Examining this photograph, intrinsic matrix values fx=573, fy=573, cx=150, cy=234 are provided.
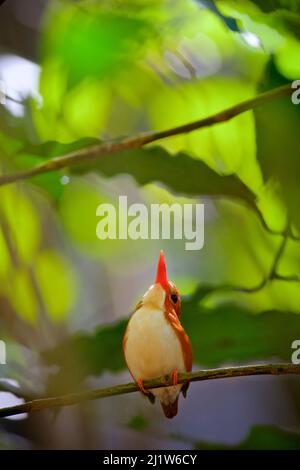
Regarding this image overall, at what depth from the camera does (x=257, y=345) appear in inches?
A: 61.7

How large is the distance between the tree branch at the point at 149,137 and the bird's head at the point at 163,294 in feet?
1.14

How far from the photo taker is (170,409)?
1550 mm

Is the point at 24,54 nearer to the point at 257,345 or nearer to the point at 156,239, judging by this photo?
the point at 156,239

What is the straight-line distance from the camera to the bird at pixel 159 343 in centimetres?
150

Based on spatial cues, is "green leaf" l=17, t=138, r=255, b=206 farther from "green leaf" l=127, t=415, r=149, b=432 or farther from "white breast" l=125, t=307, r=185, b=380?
"green leaf" l=127, t=415, r=149, b=432

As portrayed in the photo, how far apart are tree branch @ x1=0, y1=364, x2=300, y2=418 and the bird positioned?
0.8 inches

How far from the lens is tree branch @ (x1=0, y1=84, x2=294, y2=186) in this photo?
5.22 ft

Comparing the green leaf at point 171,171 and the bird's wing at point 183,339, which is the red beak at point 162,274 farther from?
the green leaf at point 171,171

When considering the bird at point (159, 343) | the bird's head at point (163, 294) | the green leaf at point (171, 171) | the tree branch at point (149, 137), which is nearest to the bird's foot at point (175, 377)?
the bird at point (159, 343)

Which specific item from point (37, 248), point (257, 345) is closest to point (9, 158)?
point (37, 248)

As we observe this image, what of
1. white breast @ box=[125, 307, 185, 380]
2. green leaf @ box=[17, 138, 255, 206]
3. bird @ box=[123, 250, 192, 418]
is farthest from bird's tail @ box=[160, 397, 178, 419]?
green leaf @ box=[17, 138, 255, 206]

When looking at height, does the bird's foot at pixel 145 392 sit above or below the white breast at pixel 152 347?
below

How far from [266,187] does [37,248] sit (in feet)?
2.17
